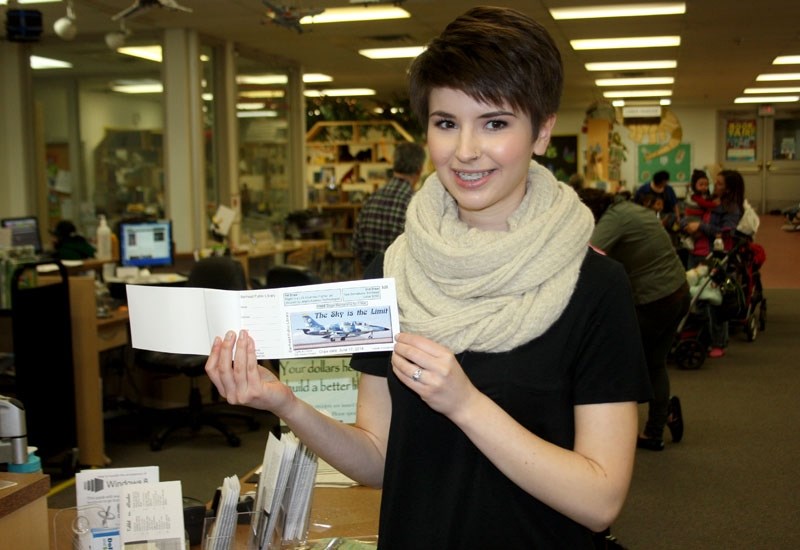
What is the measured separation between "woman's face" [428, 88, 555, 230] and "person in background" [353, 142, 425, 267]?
4696 millimetres

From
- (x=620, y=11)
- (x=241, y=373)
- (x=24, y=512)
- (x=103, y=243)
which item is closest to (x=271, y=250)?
(x=103, y=243)

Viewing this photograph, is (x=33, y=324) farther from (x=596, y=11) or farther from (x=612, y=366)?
(x=596, y=11)

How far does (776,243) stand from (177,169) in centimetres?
1309

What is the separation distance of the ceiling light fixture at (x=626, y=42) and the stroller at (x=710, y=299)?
2807 mm

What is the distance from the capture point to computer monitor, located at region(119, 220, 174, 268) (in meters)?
6.57

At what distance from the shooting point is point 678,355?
302 inches

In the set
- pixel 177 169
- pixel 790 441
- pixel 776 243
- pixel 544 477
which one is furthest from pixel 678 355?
pixel 776 243

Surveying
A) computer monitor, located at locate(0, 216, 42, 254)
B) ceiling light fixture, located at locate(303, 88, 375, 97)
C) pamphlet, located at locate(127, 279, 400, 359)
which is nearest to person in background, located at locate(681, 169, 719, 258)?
ceiling light fixture, located at locate(303, 88, 375, 97)

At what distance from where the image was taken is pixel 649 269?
15.7ft

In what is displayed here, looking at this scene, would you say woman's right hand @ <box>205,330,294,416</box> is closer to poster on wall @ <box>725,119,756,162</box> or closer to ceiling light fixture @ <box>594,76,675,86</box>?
ceiling light fixture @ <box>594,76,675,86</box>

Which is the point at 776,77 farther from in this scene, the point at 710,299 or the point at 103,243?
the point at 103,243

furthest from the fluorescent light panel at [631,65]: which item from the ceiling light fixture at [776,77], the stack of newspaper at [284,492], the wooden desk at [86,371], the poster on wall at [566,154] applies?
the stack of newspaper at [284,492]

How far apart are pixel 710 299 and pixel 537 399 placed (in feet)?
21.9

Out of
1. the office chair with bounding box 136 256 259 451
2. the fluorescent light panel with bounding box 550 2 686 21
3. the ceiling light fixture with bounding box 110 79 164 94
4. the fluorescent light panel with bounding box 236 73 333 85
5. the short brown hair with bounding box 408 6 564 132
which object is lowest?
the office chair with bounding box 136 256 259 451
